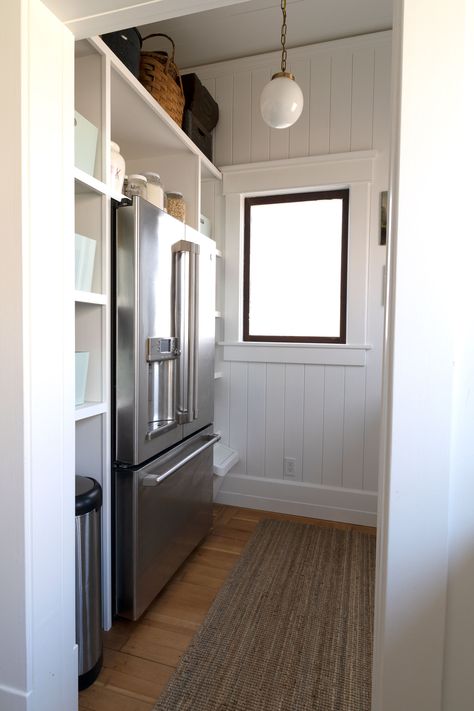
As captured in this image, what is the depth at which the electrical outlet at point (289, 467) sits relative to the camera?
2.67m

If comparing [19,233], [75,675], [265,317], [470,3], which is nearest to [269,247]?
[265,317]

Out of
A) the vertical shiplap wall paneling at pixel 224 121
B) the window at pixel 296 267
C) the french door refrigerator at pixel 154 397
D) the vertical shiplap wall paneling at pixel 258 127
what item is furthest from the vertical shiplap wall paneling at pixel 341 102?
the french door refrigerator at pixel 154 397

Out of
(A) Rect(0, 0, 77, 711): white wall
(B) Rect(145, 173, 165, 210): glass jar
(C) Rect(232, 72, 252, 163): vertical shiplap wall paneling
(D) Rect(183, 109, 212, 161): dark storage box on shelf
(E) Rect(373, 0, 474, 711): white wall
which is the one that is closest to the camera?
(E) Rect(373, 0, 474, 711): white wall

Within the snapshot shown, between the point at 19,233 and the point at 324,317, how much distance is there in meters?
1.95

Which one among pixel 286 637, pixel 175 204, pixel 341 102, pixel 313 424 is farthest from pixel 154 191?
pixel 286 637

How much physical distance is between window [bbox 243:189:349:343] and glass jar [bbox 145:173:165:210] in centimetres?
95

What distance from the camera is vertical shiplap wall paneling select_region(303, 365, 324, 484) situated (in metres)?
2.59

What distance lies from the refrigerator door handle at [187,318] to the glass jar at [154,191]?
0.22 m

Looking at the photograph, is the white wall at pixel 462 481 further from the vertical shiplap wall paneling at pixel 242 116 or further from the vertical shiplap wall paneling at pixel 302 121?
the vertical shiplap wall paneling at pixel 242 116

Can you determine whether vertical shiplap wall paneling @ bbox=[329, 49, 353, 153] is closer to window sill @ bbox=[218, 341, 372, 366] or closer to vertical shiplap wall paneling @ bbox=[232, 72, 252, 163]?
vertical shiplap wall paneling @ bbox=[232, 72, 252, 163]

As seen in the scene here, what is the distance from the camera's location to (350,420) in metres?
2.53

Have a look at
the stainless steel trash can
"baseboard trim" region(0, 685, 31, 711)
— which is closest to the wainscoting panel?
the stainless steel trash can

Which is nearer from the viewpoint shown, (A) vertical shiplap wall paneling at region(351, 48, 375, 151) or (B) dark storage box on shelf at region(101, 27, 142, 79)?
(B) dark storage box on shelf at region(101, 27, 142, 79)

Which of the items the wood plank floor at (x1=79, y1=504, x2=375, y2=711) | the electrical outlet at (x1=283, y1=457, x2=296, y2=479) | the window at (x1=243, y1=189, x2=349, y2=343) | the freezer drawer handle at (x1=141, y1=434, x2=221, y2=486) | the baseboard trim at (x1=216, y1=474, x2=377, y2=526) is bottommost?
the wood plank floor at (x1=79, y1=504, x2=375, y2=711)
